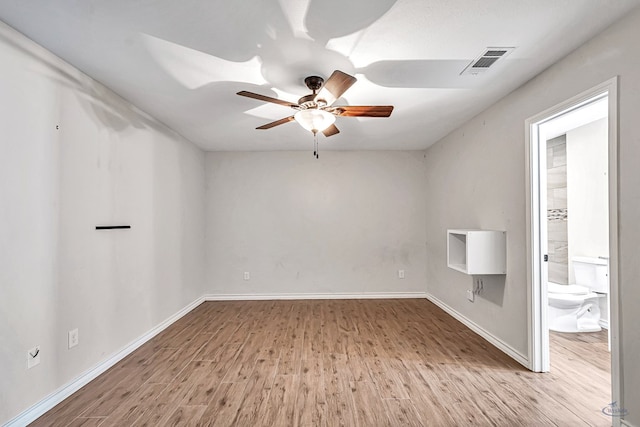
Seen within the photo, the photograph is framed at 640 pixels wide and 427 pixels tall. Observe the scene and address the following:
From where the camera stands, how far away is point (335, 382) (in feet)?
7.76

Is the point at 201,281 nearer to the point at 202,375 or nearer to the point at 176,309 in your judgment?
the point at 176,309

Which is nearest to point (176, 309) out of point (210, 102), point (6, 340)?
point (6, 340)

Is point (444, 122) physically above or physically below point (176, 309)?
above

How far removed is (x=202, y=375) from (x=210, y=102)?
234cm

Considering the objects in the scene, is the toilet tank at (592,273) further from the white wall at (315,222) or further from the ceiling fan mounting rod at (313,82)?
the ceiling fan mounting rod at (313,82)

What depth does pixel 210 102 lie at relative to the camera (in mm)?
2928

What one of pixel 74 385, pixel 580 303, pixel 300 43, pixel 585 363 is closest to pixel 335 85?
pixel 300 43

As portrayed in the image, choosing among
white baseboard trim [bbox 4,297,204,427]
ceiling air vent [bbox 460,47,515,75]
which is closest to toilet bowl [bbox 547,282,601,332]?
ceiling air vent [bbox 460,47,515,75]

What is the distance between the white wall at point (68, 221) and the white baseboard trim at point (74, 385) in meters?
0.04

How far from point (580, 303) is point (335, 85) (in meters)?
3.40

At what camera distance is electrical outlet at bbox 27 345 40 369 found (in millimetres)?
1915

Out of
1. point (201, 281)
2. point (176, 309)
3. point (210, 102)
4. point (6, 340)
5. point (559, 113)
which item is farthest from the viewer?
point (201, 281)

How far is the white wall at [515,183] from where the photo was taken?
171 cm
